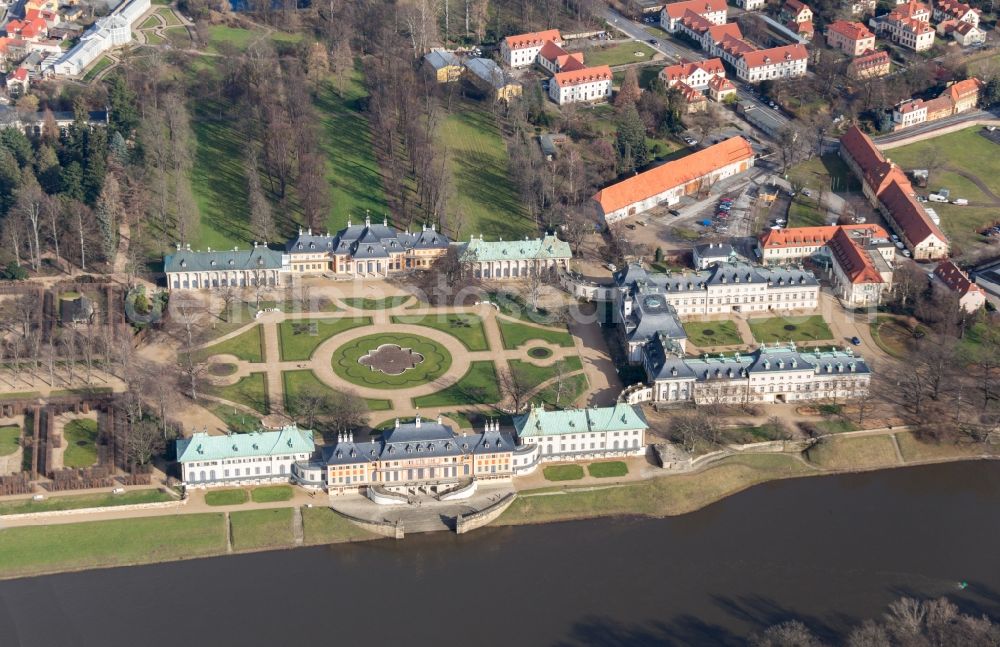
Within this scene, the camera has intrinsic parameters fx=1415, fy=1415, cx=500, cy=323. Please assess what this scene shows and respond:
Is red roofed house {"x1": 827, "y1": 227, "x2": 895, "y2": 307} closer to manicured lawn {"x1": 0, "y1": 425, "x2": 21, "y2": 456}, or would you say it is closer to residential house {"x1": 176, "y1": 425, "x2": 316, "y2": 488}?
residential house {"x1": 176, "y1": 425, "x2": 316, "y2": 488}

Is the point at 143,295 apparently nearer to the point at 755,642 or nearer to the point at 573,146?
the point at 573,146

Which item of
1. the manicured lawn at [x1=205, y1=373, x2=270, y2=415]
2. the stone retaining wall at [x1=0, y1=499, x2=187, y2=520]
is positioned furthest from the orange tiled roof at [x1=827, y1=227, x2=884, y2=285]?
the stone retaining wall at [x1=0, y1=499, x2=187, y2=520]

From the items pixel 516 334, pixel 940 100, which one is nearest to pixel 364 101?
pixel 516 334

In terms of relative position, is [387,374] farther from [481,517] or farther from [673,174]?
[673,174]

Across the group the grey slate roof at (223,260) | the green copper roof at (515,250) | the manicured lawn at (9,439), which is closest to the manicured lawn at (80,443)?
the manicured lawn at (9,439)

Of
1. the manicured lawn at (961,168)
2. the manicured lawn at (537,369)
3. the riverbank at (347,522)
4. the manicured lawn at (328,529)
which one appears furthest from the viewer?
the manicured lawn at (961,168)

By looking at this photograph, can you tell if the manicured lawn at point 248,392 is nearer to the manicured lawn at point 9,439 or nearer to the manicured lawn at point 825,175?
the manicured lawn at point 9,439
